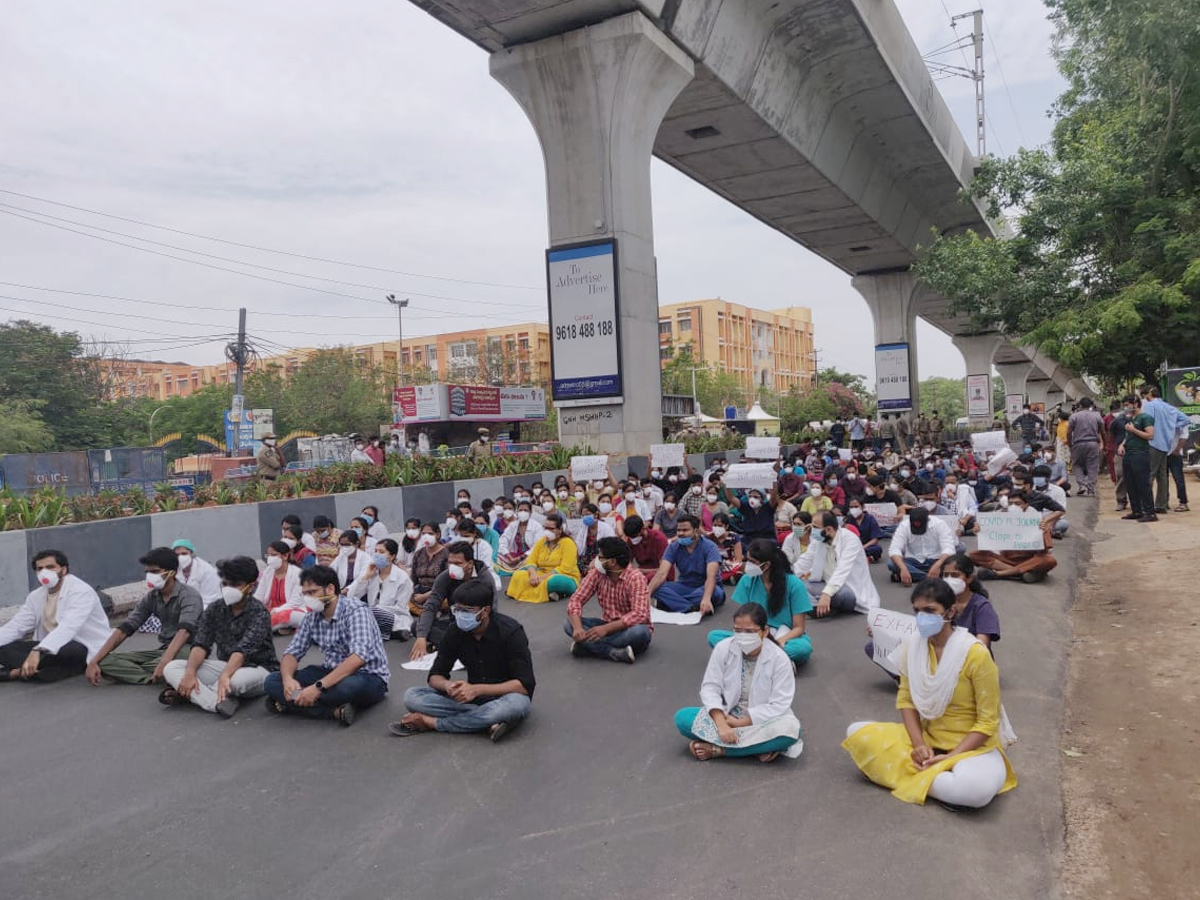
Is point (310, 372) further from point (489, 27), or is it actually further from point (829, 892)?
point (829, 892)

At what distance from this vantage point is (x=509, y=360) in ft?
199

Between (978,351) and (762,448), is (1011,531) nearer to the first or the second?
(762,448)

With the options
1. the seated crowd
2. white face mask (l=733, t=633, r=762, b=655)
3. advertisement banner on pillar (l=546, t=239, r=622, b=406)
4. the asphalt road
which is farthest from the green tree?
white face mask (l=733, t=633, r=762, b=655)

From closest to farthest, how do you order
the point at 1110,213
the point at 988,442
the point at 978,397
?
the point at 988,442
the point at 1110,213
the point at 978,397

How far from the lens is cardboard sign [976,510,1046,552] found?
9.52 m

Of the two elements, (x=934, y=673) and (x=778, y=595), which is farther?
(x=778, y=595)

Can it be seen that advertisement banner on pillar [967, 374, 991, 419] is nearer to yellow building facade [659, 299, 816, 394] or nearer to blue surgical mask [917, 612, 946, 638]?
yellow building facade [659, 299, 816, 394]

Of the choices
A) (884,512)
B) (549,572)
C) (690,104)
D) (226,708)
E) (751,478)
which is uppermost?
(690,104)

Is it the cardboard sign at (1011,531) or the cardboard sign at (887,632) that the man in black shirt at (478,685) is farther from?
the cardboard sign at (1011,531)

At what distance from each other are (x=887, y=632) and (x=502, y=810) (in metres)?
3.00

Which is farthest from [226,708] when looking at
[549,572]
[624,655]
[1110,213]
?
[1110,213]

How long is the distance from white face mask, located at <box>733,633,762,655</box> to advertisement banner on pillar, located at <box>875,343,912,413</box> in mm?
30890

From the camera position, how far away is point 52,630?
6953mm

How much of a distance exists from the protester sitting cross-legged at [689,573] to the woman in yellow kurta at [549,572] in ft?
4.39
